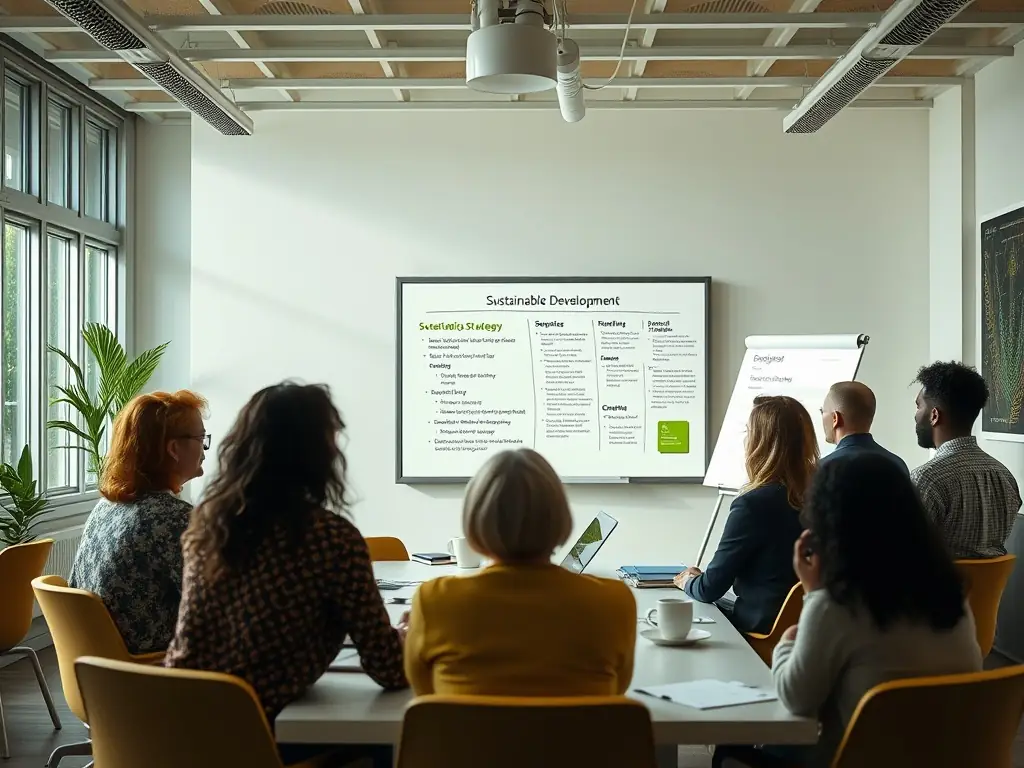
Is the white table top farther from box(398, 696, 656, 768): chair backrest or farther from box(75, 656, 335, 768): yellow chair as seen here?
box(398, 696, 656, 768): chair backrest

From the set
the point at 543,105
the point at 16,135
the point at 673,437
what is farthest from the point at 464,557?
the point at 16,135

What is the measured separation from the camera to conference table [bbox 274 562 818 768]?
6.42 ft

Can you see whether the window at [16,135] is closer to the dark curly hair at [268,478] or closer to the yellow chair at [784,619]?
the dark curly hair at [268,478]

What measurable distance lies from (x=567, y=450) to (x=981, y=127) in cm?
283

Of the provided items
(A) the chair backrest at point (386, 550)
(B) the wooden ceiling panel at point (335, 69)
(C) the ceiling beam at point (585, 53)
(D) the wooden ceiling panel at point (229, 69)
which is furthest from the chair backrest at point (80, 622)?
(B) the wooden ceiling panel at point (335, 69)

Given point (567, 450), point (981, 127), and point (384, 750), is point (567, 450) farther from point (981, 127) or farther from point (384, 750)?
point (384, 750)

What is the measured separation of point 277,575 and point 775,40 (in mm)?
4394

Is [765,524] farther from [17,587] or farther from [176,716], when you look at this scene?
[17,587]

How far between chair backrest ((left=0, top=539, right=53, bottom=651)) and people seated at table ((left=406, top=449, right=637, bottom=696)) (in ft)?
7.39

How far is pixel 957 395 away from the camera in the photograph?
12.6ft

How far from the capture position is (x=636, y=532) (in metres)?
6.19

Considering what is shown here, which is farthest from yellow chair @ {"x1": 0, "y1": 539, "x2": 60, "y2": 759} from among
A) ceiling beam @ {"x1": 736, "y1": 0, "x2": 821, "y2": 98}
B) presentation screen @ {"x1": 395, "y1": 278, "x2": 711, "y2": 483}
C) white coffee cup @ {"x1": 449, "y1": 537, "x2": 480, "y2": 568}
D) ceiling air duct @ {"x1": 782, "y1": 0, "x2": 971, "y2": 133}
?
ceiling beam @ {"x1": 736, "y1": 0, "x2": 821, "y2": 98}

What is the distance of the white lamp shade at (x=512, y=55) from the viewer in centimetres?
344

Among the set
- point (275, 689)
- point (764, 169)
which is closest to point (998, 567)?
point (275, 689)
